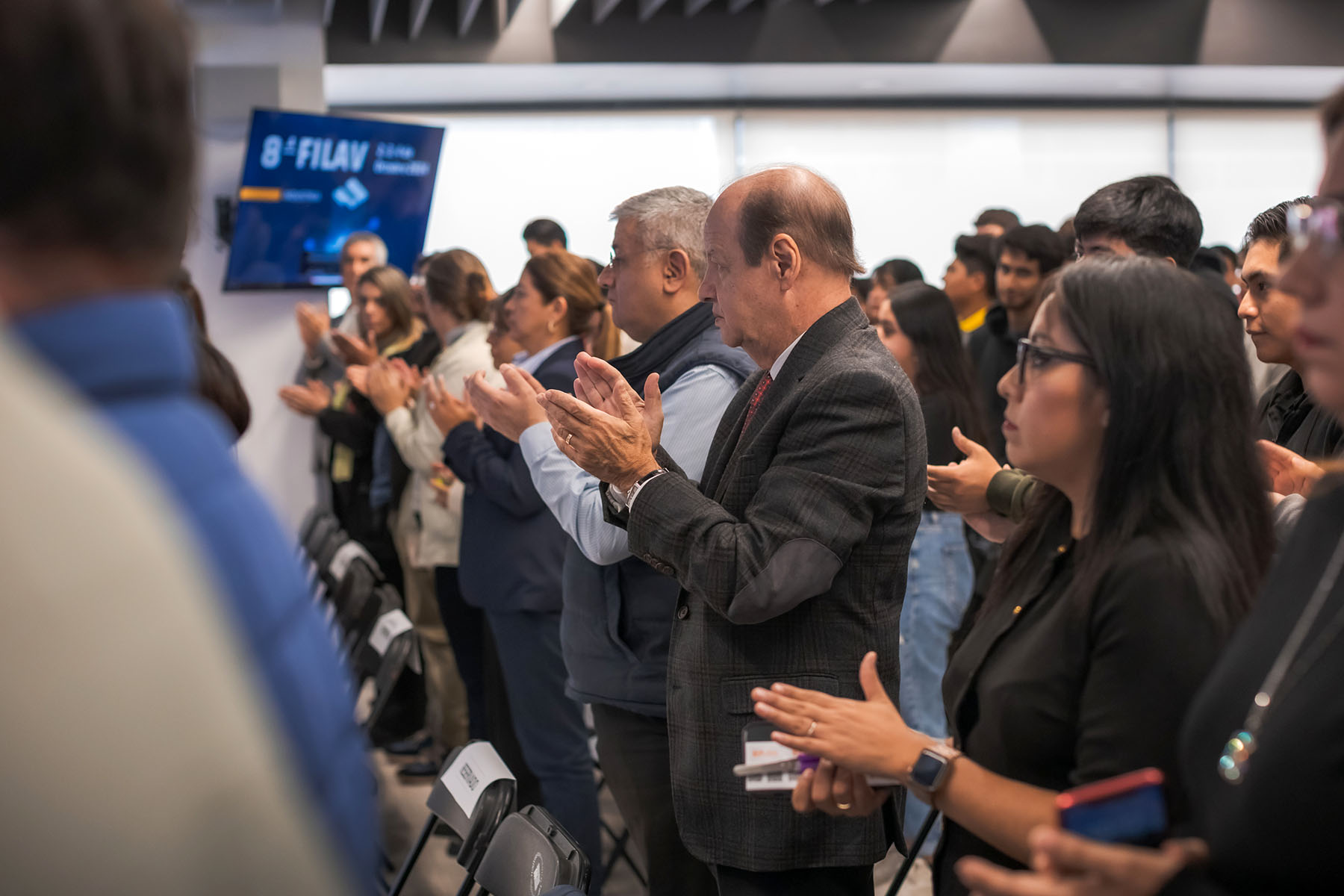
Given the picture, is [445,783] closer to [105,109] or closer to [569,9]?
[105,109]

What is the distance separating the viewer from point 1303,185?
32.9 ft

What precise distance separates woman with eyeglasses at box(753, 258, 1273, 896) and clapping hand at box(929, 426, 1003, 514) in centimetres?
62

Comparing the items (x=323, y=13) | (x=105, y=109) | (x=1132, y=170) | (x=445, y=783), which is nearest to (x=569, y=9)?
(x=323, y=13)

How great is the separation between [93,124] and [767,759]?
1046 mm

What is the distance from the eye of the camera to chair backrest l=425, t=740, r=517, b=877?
187 centimetres

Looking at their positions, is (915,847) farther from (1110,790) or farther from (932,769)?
(1110,790)

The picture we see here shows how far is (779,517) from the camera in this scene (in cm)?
157

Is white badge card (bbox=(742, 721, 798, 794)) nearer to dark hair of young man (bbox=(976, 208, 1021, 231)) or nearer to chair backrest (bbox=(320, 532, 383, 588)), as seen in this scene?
chair backrest (bbox=(320, 532, 383, 588))

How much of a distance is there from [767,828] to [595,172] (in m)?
7.70

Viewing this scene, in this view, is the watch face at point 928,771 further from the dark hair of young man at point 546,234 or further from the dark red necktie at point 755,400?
the dark hair of young man at point 546,234

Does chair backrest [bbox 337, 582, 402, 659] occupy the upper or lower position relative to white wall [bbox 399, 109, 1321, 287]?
lower

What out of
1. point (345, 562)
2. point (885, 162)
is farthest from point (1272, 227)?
point (885, 162)

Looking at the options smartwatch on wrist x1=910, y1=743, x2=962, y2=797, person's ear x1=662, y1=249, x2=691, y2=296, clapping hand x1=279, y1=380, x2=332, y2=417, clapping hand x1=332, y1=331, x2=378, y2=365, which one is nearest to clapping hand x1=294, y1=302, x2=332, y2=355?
clapping hand x1=279, y1=380, x2=332, y2=417

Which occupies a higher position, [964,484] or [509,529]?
[964,484]
